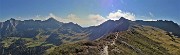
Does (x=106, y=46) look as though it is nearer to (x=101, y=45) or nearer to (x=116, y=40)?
(x=101, y=45)

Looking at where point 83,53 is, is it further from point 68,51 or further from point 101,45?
point 101,45

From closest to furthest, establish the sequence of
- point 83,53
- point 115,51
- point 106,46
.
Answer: point 83,53 < point 115,51 < point 106,46

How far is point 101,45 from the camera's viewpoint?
116 meters

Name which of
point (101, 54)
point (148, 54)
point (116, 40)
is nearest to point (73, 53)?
point (101, 54)

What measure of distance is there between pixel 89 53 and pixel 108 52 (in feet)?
27.4

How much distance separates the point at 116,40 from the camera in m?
132

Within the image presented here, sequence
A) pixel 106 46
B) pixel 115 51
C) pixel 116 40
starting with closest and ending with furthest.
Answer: pixel 115 51 → pixel 106 46 → pixel 116 40

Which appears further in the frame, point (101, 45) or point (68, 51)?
point (101, 45)

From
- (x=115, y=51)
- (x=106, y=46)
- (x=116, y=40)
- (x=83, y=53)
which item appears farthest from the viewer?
(x=116, y=40)

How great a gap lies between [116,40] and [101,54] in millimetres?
34290

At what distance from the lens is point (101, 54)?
9888cm

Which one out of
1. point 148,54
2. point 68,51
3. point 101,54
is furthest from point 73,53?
point 148,54

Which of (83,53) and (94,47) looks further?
(94,47)

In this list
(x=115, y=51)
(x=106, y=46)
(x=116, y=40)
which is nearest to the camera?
(x=115, y=51)
